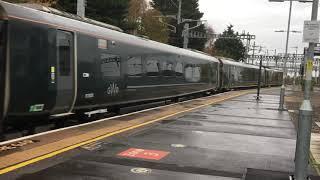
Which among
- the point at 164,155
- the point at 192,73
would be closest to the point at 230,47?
the point at 192,73

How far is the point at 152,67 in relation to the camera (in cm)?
2061

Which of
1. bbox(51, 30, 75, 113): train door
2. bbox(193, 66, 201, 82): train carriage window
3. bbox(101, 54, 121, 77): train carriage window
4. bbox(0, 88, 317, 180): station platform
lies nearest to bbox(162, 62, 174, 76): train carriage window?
bbox(193, 66, 201, 82): train carriage window

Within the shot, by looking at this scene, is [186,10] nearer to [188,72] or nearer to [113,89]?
[188,72]

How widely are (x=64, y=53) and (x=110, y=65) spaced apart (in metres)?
3.29

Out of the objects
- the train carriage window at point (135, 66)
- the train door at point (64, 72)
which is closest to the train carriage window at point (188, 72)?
the train carriage window at point (135, 66)

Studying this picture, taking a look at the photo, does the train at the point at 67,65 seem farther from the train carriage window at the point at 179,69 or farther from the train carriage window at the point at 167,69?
the train carriage window at the point at 179,69

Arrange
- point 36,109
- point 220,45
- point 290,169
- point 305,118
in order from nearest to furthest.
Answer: point 305,118, point 290,169, point 36,109, point 220,45

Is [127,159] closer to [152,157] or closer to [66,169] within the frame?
[152,157]

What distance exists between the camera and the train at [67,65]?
10227mm

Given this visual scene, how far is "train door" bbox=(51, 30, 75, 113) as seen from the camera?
474 inches

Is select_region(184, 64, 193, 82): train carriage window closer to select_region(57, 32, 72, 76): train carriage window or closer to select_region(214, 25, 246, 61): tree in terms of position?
select_region(57, 32, 72, 76): train carriage window

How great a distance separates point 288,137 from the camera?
43.4ft

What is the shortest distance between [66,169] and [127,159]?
1299 millimetres

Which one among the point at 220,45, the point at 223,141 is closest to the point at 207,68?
the point at 223,141
